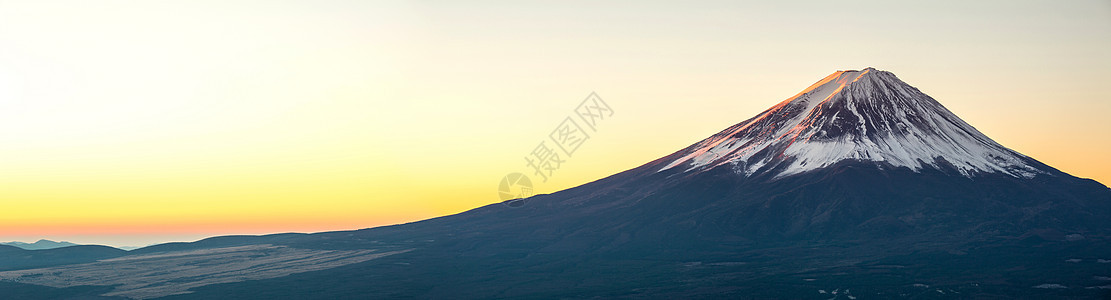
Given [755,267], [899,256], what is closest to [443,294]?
[755,267]

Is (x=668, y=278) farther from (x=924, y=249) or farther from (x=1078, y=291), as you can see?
(x=1078, y=291)

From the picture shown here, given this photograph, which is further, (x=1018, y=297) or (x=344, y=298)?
(x=344, y=298)

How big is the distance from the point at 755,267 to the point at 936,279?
104ft

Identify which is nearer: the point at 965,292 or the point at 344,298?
the point at 965,292

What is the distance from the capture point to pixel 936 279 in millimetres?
178875

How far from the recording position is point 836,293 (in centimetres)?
17150

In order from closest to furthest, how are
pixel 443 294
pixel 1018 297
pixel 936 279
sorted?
pixel 1018 297, pixel 936 279, pixel 443 294

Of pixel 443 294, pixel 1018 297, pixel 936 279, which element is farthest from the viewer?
pixel 443 294

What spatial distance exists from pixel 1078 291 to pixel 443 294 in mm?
108181

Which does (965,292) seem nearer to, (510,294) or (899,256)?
(899,256)

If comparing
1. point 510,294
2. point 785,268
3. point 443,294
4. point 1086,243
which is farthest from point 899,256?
point 443,294

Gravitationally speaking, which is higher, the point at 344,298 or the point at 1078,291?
the point at 344,298

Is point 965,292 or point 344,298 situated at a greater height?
point 344,298

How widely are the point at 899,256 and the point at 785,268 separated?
2284 centimetres
